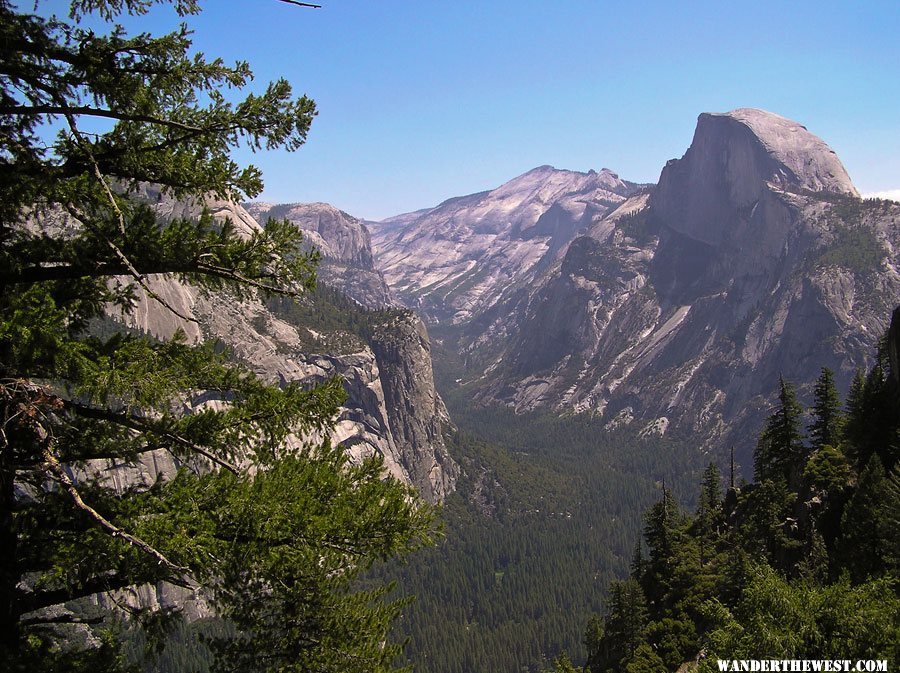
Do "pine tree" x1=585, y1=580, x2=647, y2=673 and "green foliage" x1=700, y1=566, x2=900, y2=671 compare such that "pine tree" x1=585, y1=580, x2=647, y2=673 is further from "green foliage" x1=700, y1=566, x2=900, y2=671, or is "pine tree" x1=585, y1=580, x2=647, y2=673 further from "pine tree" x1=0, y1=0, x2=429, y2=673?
"pine tree" x1=0, y1=0, x2=429, y2=673

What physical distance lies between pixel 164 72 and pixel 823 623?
20566mm

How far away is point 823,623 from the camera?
16453mm

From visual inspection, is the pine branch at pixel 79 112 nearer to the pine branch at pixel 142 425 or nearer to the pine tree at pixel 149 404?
the pine tree at pixel 149 404

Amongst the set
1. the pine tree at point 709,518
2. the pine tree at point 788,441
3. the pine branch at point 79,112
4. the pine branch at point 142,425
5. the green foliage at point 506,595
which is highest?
the pine branch at point 79,112

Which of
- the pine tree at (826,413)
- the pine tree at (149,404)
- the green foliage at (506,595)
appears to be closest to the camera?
the pine tree at (149,404)

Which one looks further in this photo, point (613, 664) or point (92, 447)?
point (613, 664)

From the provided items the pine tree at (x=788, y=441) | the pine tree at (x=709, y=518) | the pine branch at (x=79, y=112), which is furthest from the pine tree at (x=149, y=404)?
the pine tree at (x=788, y=441)

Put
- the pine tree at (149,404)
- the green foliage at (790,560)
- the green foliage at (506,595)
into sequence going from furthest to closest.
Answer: the green foliage at (506,595), the green foliage at (790,560), the pine tree at (149,404)

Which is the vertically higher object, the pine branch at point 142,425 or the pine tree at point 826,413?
the pine branch at point 142,425

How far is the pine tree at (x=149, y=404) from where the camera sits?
8008 mm

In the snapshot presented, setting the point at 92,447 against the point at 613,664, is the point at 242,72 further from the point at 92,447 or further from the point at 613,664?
the point at 613,664

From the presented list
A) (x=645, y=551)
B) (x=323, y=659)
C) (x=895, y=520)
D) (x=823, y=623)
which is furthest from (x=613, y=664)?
(x=645, y=551)

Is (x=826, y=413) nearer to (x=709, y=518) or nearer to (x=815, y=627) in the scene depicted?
(x=709, y=518)

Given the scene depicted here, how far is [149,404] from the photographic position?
8.47m
